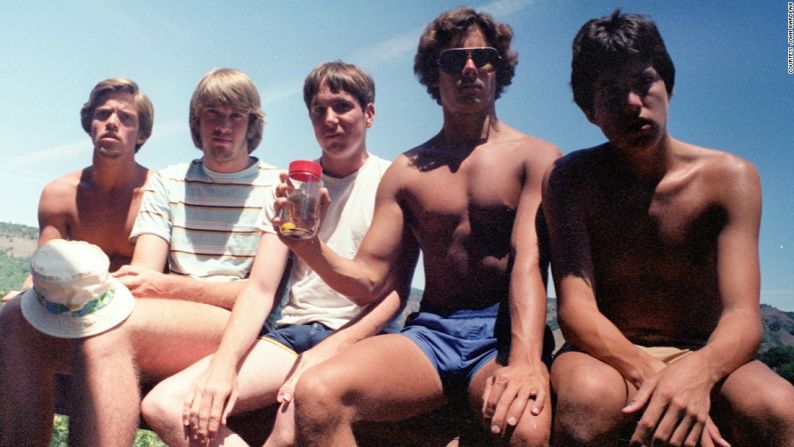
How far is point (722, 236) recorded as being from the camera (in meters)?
2.42

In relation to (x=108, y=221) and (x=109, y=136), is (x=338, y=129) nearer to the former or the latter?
(x=109, y=136)

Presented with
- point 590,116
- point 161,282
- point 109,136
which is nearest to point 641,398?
point 590,116

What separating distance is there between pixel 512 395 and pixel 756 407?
83cm

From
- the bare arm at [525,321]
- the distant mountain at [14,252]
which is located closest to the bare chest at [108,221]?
the bare arm at [525,321]

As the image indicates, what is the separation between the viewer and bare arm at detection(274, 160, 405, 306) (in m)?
2.84

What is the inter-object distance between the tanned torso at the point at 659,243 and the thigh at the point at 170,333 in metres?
1.81

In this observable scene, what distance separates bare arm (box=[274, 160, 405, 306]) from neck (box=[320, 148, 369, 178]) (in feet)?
1.11

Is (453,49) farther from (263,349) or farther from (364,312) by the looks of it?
(263,349)

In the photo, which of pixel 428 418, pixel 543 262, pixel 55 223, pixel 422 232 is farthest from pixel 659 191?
pixel 55 223

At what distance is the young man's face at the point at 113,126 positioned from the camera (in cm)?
396

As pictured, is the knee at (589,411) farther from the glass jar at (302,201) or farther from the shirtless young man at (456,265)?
the glass jar at (302,201)

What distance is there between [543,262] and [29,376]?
2319 millimetres

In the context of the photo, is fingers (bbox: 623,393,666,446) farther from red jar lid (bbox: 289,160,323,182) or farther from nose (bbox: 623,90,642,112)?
red jar lid (bbox: 289,160,323,182)

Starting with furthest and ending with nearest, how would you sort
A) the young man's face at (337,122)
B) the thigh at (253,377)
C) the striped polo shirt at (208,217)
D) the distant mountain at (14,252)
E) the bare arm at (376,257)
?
the distant mountain at (14,252), the young man's face at (337,122), the striped polo shirt at (208,217), the bare arm at (376,257), the thigh at (253,377)
